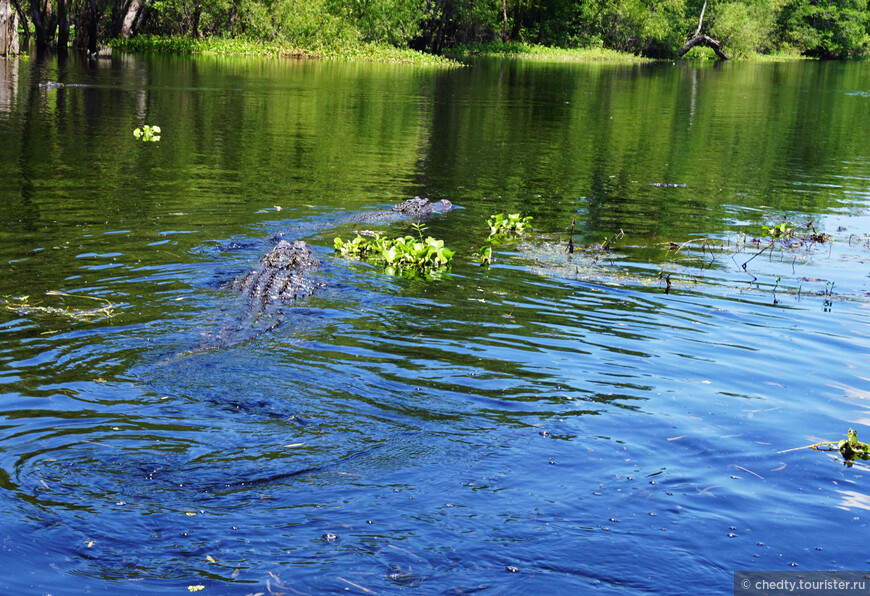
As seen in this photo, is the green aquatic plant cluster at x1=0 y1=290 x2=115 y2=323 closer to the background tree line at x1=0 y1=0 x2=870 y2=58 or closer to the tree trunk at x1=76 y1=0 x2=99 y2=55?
the background tree line at x1=0 y1=0 x2=870 y2=58

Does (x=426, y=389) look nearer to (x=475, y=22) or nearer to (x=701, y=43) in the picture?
(x=475, y=22)

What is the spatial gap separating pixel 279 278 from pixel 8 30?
4489cm

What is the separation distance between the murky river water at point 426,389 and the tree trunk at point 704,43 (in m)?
79.7

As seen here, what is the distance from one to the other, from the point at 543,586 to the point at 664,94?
45.3 meters

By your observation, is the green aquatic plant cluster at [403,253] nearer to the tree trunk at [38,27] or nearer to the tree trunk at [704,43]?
the tree trunk at [38,27]

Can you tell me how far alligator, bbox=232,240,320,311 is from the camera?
10141mm

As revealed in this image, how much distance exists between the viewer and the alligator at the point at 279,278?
1014 cm

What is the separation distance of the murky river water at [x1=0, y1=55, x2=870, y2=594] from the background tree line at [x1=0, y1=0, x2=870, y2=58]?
43.1 meters

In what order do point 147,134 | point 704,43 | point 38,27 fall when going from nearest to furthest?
point 147,134, point 38,27, point 704,43

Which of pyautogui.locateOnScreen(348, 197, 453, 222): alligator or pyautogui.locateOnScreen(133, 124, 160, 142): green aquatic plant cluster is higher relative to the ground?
pyautogui.locateOnScreen(133, 124, 160, 142): green aquatic plant cluster

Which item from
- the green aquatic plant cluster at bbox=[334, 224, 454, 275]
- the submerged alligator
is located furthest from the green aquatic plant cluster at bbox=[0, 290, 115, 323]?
the green aquatic plant cluster at bbox=[334, 224, 454, 275]

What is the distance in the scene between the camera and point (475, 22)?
277 feet

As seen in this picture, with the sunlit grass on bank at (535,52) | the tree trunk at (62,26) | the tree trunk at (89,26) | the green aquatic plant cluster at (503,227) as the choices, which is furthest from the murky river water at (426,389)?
the sunlit grass on bank at (535,52)

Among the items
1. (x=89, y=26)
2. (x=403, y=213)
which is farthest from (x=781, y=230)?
(x=89, y=26)
